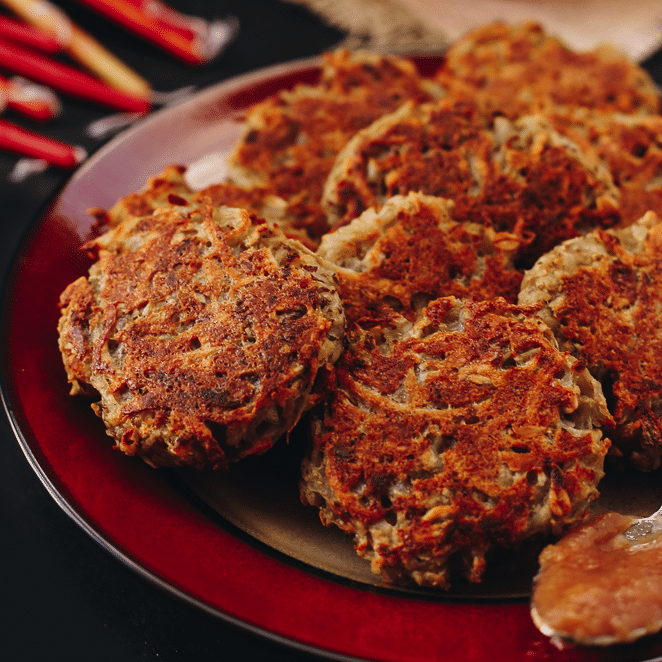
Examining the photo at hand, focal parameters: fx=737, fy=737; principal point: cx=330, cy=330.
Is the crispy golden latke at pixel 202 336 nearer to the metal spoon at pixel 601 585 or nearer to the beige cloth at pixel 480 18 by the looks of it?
the metal spoon at pixel 601 585

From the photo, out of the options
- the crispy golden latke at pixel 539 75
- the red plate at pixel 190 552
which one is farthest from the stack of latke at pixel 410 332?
the crispy golden latke at pixel 539 75

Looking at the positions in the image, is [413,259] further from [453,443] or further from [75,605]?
[75,605]

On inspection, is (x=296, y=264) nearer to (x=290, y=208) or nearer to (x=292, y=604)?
(x=290, y=208)

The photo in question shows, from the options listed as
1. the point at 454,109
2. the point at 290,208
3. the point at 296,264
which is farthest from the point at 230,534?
the point at 454,109

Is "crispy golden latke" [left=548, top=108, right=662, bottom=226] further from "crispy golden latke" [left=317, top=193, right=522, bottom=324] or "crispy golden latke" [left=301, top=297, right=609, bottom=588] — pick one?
"crispy golden latke" [left=301, top=297, right=609, bottom=588]

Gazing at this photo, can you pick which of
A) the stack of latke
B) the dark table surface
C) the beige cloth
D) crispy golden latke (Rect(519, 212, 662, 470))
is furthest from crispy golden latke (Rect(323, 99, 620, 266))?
the beige cloth

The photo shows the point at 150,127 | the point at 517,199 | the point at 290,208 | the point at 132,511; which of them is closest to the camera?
the point at 132,511

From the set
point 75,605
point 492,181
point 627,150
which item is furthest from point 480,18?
point 75,605

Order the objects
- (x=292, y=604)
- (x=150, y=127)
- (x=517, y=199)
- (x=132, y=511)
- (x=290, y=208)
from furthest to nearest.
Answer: (x=150, y=127)
(x=290, y=208)
(x=517, y=199)
(x=132, y=511)
(x=292, y=604)
